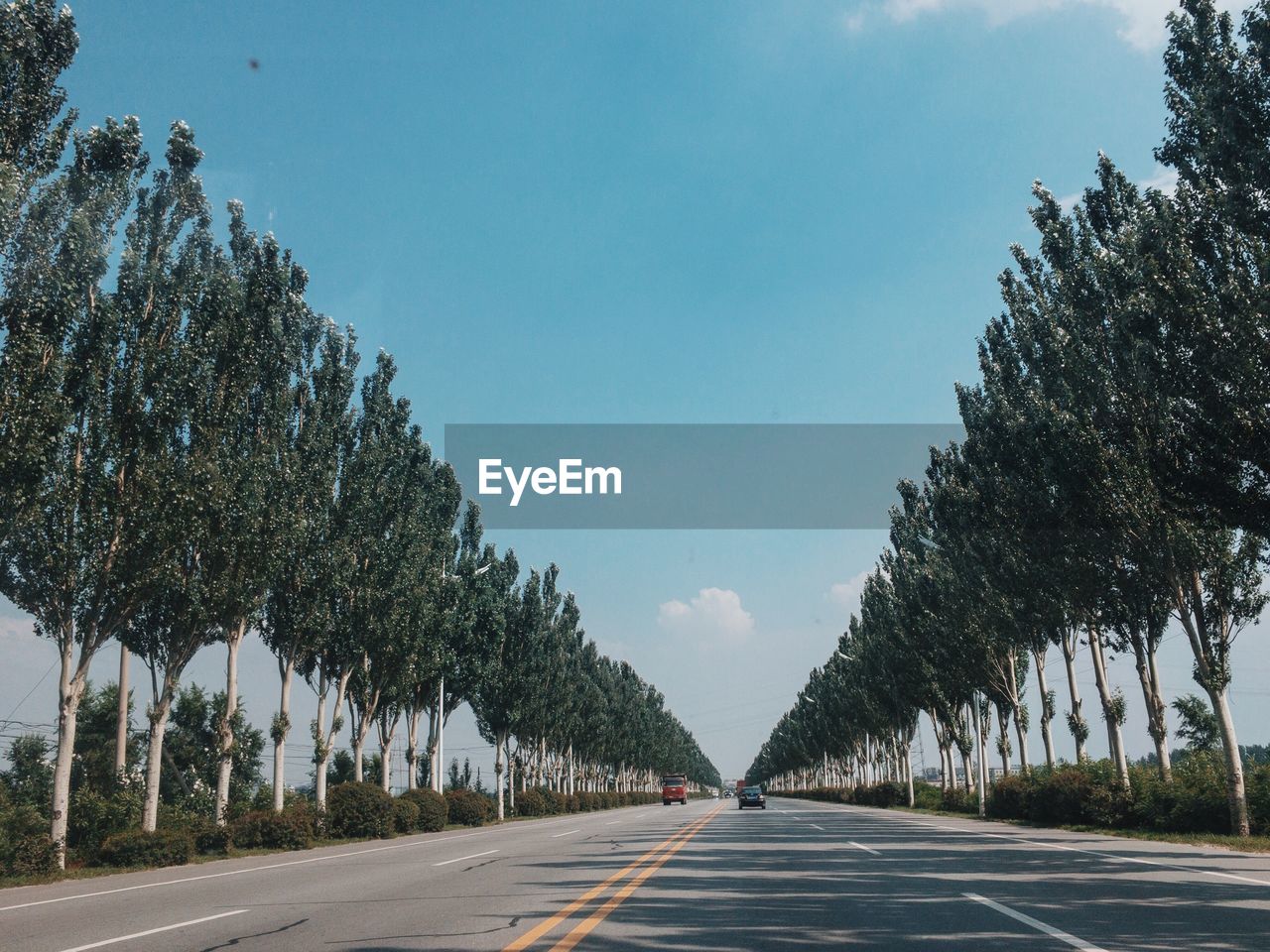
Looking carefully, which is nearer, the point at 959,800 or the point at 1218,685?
the point at 1218,685

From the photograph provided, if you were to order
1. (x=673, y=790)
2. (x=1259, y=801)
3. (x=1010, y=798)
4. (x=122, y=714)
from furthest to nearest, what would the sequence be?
(x=673, y=790)
(x=1010, y=798)
(x=122, y=714)
(x=1259, y=801)

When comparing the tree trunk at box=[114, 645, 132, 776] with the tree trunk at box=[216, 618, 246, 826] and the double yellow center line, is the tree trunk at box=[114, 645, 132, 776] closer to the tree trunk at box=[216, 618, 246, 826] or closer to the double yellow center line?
the tree trunk at box=[216, 618, 246, 826]

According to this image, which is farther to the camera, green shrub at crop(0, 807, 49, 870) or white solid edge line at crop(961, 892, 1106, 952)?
green shrub at crop(0, 807, 49, 870)

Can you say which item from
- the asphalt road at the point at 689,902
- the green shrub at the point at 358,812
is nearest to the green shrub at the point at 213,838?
the asphalt road at the point at 689,902

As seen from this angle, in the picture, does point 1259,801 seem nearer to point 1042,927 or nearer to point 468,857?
point 1042,927

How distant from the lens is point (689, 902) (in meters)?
10.8

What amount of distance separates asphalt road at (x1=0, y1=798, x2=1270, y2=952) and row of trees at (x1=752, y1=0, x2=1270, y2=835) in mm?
6780

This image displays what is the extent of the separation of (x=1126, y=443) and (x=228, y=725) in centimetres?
2440

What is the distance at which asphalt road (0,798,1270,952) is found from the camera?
830 centimetres

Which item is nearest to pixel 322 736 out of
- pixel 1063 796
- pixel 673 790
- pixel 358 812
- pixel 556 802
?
pixel 358 812

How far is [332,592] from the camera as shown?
105 feet

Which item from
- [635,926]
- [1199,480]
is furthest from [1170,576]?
[635,926]

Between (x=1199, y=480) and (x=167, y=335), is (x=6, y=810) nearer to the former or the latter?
(x=167, y=335)

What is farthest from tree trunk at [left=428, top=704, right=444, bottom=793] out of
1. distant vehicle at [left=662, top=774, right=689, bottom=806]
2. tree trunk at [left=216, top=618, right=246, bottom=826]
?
distant vehicle at [left=662, top=774, right=689, bottom=806]
